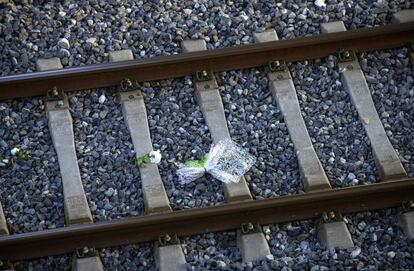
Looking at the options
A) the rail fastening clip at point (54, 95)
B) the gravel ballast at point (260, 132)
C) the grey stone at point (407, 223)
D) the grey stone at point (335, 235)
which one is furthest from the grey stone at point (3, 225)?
the grey stone at point (407, 223)

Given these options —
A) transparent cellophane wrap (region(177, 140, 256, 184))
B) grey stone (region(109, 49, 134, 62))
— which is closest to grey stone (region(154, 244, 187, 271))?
transparent cellophane wrap (region(177, 140, 256, 184))

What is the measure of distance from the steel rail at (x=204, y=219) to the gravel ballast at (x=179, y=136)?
19 cm

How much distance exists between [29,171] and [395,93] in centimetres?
294

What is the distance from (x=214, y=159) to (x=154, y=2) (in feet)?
5.70

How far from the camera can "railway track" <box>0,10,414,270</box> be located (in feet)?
21.4

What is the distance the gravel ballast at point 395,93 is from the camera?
714 cm

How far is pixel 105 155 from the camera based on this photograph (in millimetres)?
7000

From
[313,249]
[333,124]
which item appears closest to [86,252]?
[313,249]

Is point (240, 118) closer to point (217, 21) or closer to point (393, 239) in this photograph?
point (217, 21)

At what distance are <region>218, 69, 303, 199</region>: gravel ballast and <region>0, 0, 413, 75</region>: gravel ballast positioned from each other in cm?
42

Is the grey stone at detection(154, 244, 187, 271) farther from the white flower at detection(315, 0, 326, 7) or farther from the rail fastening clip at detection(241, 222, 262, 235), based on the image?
the white flower at detection(315, 0, 326, 7)

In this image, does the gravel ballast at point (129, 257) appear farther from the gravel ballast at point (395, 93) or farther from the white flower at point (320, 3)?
the white flower at point (320, 3)

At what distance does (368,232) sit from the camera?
21.8 ft

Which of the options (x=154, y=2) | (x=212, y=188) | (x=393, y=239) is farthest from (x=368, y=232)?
(x=154, y=2)
